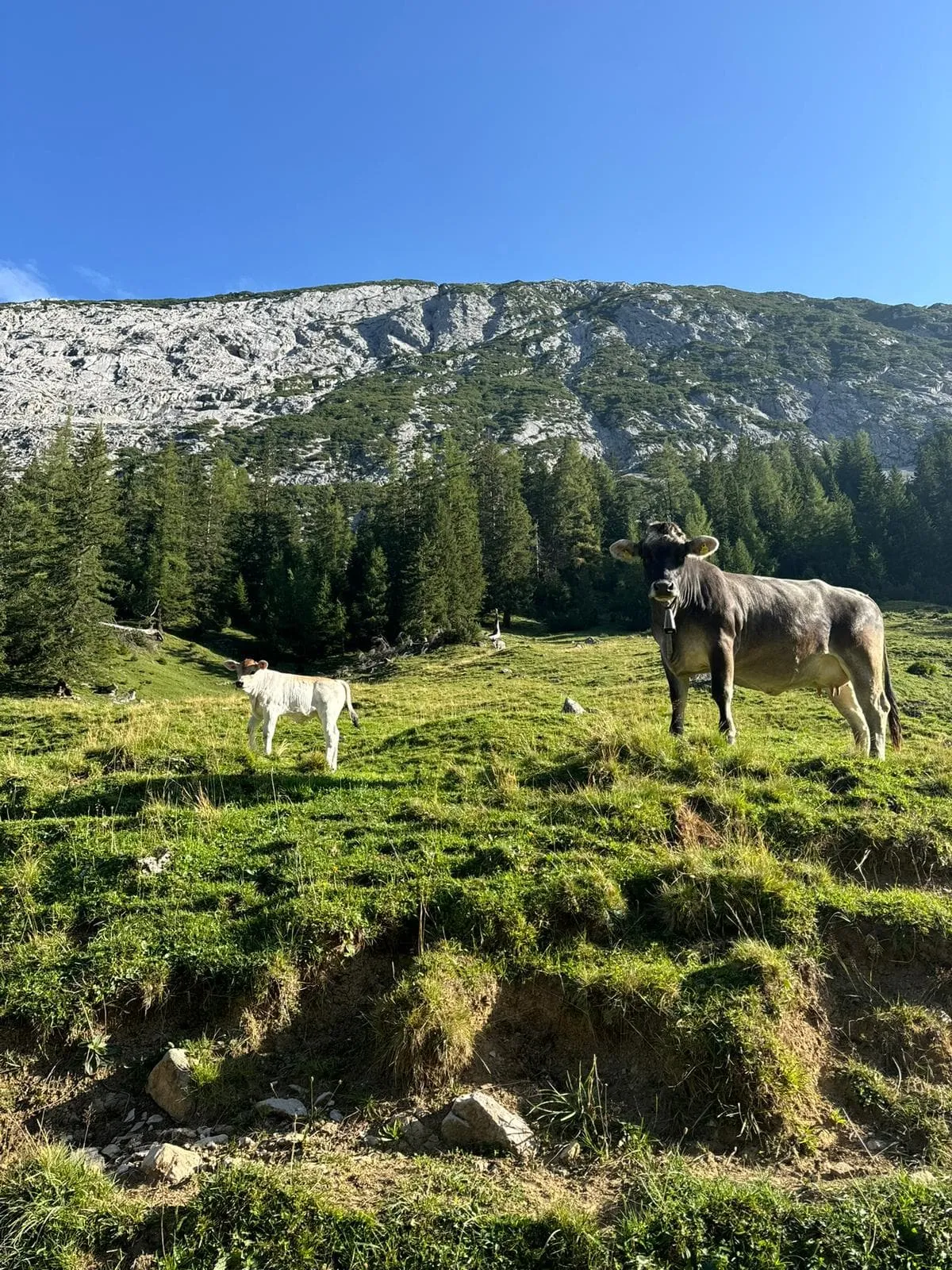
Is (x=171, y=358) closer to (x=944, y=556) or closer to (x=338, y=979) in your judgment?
(x=944, y=556)

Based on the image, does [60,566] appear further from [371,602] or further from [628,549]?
[628,549]

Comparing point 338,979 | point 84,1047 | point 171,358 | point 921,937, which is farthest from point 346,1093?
point 171,358

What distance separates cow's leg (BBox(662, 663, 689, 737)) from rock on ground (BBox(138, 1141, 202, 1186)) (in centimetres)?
849

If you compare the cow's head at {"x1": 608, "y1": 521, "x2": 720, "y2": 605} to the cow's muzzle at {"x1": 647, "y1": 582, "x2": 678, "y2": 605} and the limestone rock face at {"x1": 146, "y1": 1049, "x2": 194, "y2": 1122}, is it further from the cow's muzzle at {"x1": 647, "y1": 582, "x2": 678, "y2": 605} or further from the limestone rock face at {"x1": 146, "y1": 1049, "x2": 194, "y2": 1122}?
the limestone rock face at {"x1": 146, "y1": 1049, "x2": 194, "y2": 1122}

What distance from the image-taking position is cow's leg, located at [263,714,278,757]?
12.0 metres

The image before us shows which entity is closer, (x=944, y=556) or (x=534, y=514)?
(x=944, y=556)

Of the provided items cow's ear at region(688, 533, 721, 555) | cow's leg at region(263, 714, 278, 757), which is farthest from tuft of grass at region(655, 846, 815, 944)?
cow's leg at region(263, 714, 278, 757)

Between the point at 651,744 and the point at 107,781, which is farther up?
the point at 651,744

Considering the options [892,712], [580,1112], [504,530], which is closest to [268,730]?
[580,1112]

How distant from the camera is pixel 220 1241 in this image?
3773mm

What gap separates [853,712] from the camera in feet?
40.1

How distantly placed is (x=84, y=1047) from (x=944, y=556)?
10001 cm

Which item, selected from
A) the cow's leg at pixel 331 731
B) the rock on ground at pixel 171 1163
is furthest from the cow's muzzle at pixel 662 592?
the rock on ground at pixel 171 1163

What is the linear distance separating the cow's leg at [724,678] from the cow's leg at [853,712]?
278 cm
